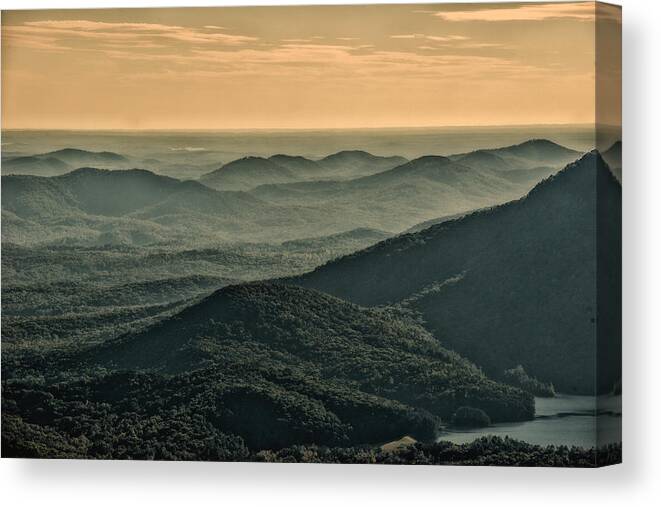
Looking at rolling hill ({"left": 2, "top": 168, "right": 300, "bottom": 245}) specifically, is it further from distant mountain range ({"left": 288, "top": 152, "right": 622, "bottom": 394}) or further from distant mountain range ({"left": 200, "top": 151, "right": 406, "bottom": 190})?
distant mountain range ({"left": 288, "top": 152, "right": 622, "bottom": 394})

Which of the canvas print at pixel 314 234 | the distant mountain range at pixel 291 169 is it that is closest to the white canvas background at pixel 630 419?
the canvas print at pixel 314 234

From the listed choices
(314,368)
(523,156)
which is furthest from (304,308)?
(523,156)

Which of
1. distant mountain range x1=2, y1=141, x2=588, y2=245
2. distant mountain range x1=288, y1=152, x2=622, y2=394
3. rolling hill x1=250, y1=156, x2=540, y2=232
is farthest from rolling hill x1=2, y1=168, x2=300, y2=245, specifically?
distant mountain range x1=288, y1=152, x2=622, y2=394

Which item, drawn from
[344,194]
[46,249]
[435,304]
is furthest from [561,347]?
[46,249]

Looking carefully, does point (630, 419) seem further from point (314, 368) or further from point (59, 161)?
point (59, 161)

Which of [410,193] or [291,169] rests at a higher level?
[291,169]

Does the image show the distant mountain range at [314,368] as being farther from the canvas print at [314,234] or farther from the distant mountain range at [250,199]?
the distant mountain range at [250,199]
